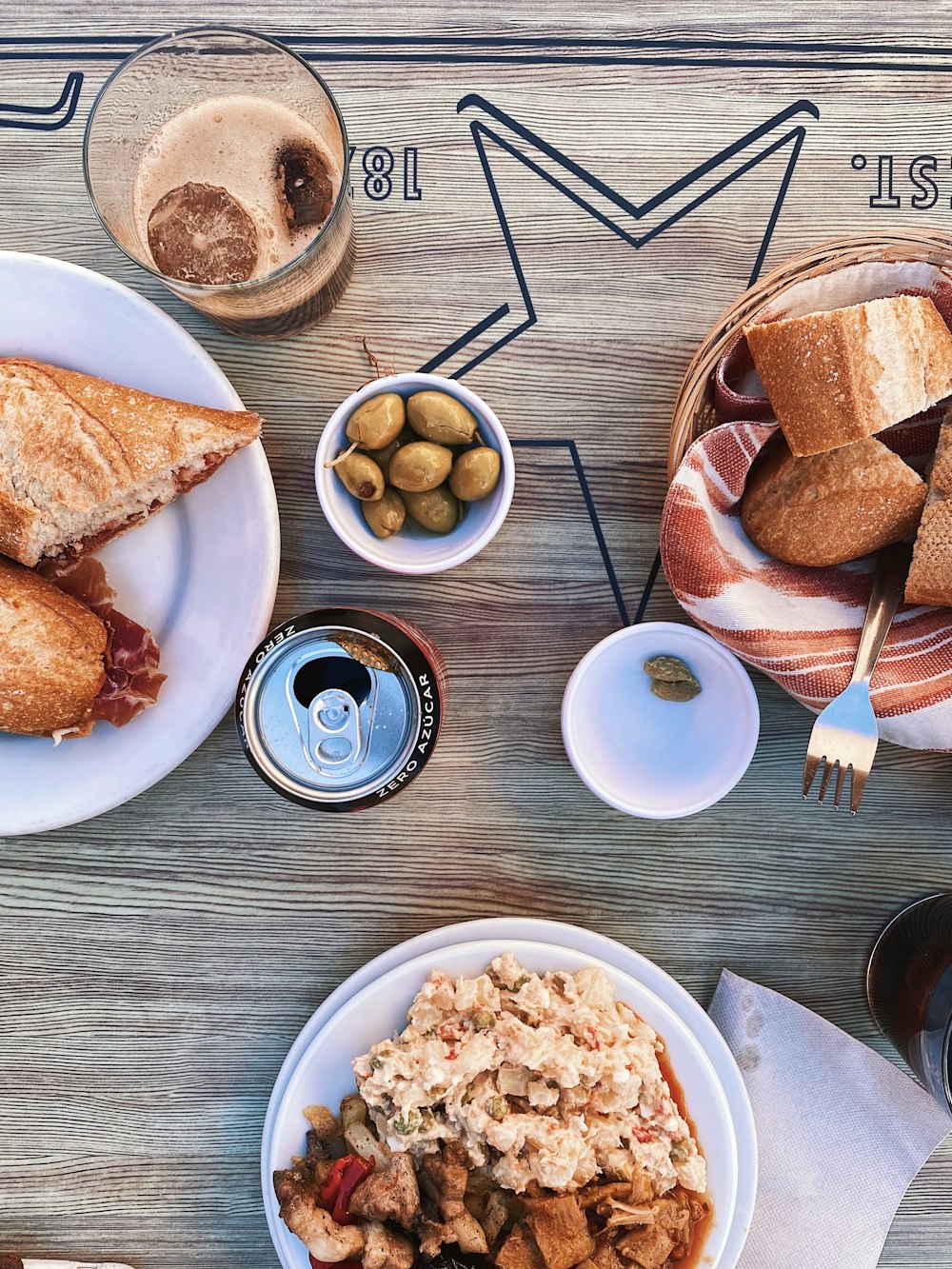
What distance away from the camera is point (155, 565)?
52.7 inches

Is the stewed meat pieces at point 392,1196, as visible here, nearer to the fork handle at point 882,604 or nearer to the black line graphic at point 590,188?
the fork handle at point 882,604

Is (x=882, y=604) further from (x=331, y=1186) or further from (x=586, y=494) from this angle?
(x=331, y=1186)

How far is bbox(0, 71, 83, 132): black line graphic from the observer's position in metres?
1.38

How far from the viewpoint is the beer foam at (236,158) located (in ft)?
3.95

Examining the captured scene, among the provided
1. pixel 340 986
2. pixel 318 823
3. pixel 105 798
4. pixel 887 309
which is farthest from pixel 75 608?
pixel 887 309

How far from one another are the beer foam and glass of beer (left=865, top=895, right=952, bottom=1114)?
1398mm

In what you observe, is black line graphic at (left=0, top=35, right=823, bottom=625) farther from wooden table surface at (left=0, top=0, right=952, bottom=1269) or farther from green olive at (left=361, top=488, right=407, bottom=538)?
green olive at (left=361, top=488, right=407, bottom=538)

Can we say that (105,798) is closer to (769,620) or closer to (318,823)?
(318,823)

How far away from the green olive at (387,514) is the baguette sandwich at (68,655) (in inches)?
14.9

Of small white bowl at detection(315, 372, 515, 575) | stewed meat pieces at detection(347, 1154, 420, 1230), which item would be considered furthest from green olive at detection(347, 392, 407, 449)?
stewed meat pieces at detection(347, 1154, 420, 1230)

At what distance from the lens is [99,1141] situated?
1.46 m

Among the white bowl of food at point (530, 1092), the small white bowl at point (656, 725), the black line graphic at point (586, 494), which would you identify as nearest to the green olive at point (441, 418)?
the black line graphic at point (586, 494)

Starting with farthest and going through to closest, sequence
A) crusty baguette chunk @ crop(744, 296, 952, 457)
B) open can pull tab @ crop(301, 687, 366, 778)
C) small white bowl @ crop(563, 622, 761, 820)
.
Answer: small white bowl @ crop(563, 622, 761, 820) → open can pull tab @ crop(301, 687, 366, 778) → crusty baguette chunk @ crop(744, 296, 952, 457)

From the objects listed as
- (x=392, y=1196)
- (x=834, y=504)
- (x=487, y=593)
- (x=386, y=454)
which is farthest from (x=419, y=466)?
(x=392, y=1196)
